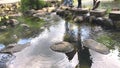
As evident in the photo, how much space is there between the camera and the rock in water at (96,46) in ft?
38.9

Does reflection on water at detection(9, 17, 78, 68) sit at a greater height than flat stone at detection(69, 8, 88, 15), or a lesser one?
lesser

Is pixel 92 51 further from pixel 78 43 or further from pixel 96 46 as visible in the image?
pixel 78 43

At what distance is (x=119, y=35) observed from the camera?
47.1 ft

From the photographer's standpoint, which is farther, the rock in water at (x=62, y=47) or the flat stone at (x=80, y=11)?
the flat stone at (x=80, y=11)

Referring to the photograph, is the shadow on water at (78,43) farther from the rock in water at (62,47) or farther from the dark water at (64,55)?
the rock in water at (62,47)

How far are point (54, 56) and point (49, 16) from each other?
10226mm

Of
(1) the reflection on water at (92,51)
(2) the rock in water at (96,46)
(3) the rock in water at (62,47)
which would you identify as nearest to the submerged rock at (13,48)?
(3) the rock in water at (62,47)

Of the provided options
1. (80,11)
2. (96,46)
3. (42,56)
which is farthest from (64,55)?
(80,11)

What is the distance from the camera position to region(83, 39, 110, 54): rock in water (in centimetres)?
1185

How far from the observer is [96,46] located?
12320 millimetres

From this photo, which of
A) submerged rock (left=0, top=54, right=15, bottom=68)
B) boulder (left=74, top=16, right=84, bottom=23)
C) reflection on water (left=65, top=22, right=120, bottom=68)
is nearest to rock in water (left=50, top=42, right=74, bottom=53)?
reflection on water (left=65, top=22, right=120, bottom=68)

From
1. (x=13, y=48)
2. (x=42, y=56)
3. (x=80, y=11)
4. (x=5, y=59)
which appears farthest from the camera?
(x=80, y=11)

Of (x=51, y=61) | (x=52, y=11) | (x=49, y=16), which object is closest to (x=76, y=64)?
(x=51, y=61)

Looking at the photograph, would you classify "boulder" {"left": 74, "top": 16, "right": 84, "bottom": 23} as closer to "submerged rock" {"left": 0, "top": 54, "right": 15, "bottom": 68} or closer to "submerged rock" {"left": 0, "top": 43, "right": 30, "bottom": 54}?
"submerged rock" {"left": 0, "top": 43, "right": 30, "bottom": 54}
